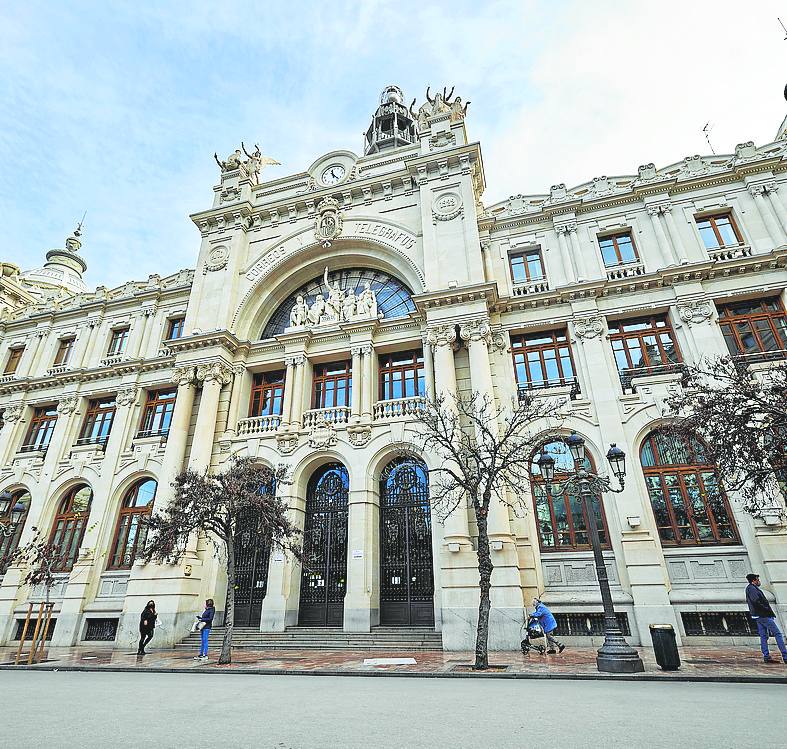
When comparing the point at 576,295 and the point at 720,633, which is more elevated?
the point at 576,295

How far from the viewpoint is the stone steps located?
1507cm

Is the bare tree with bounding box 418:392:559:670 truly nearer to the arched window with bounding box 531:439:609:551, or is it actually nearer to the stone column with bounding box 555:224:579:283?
the arched window with bounding box 531:439:609:551

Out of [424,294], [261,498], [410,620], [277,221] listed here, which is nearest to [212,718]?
[261,498]

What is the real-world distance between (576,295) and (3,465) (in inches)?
1170

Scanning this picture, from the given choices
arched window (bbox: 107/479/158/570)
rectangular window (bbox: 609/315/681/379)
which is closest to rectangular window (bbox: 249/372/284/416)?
arched window (bbox: 107/479/158/570)

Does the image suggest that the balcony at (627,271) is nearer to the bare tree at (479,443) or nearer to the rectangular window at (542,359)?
the rectangular window at (542,359)

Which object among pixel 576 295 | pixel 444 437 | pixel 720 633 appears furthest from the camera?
pixel 576 295

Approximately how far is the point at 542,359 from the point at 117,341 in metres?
23.2

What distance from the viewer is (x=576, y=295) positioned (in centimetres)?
1970

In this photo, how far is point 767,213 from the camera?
19.4 metres

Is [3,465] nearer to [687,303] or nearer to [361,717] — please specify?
[361,717]

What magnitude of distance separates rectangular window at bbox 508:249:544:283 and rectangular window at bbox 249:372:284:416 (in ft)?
39.6

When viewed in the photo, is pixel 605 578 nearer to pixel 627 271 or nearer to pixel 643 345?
pixel 643 345

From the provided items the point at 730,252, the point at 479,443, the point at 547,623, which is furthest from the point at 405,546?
the point at 730,252
